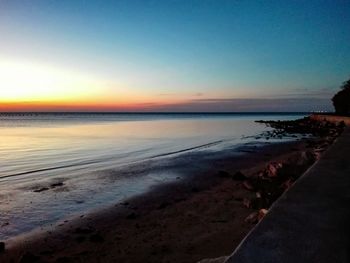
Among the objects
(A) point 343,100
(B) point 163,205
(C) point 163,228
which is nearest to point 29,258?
(C) point 163,228

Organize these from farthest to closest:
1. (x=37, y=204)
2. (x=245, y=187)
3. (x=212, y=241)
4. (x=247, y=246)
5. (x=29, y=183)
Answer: (x=29, y=183) → (x=245, y=187) → (x=37, y=204) → (x=212, y=241) → (x=247, y=246)

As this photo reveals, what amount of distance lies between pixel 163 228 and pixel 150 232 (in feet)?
1.04

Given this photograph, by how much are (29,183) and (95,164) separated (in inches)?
204

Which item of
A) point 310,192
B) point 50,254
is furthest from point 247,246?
point 50,254

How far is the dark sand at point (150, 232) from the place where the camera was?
244 inches

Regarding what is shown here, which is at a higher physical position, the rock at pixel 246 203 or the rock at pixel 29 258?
the rock at pixel 246 203

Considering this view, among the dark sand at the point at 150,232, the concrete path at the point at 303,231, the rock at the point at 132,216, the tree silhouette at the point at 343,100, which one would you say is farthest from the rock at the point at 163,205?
the tree silhouette at the point at 343,100

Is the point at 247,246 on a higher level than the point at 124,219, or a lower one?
higher

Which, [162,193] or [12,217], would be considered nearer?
[12,217]

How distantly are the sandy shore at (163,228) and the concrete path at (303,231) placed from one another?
67.0 inches

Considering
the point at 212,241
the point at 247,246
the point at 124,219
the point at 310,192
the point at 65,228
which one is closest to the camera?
the point at 247,246

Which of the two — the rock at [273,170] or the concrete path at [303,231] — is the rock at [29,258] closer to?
the concrete path at [303,231]

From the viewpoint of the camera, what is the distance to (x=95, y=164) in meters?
18.2

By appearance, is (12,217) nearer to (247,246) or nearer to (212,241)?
(212,241)
